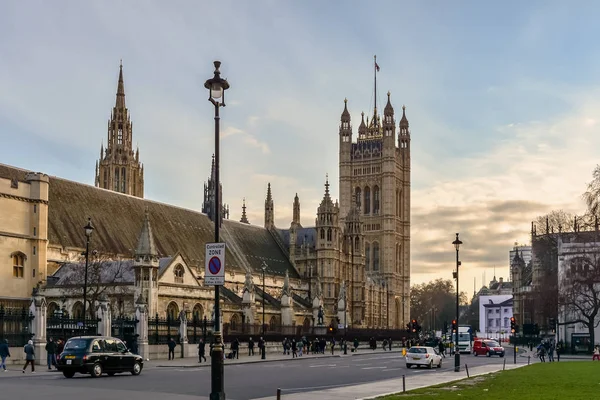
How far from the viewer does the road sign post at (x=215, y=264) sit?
17.9 m

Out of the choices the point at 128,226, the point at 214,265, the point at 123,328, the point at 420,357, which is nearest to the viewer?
the point at 214,265

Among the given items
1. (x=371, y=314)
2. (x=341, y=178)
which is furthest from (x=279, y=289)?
(x=341, y=178)

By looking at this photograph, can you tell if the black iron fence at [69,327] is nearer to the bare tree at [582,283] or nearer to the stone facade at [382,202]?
the bare tree at [582,283]

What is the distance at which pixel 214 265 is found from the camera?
18.1 meters

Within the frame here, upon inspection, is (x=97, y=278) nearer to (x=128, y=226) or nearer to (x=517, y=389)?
(x=128, y=226)

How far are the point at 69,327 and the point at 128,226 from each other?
92.4 feet

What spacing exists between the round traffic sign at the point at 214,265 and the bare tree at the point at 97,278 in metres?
38.7

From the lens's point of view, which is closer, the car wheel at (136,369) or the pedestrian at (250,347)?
the car wheel at (136,369)

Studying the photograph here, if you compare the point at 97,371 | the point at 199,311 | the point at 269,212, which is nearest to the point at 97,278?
the point at 199,311

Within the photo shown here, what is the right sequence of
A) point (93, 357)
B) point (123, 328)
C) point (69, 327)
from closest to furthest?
point (93, 357)
point (69, 327)
point (123, 328)

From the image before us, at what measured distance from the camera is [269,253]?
94688 mm

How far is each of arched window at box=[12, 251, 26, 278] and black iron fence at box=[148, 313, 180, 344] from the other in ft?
41.6

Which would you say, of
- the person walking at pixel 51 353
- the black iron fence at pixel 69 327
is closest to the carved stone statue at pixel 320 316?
the black iron fence at pixel 69 327

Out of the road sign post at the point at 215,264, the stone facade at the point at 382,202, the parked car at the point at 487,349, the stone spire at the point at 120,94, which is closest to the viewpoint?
the road sign post at the point at 215,264
